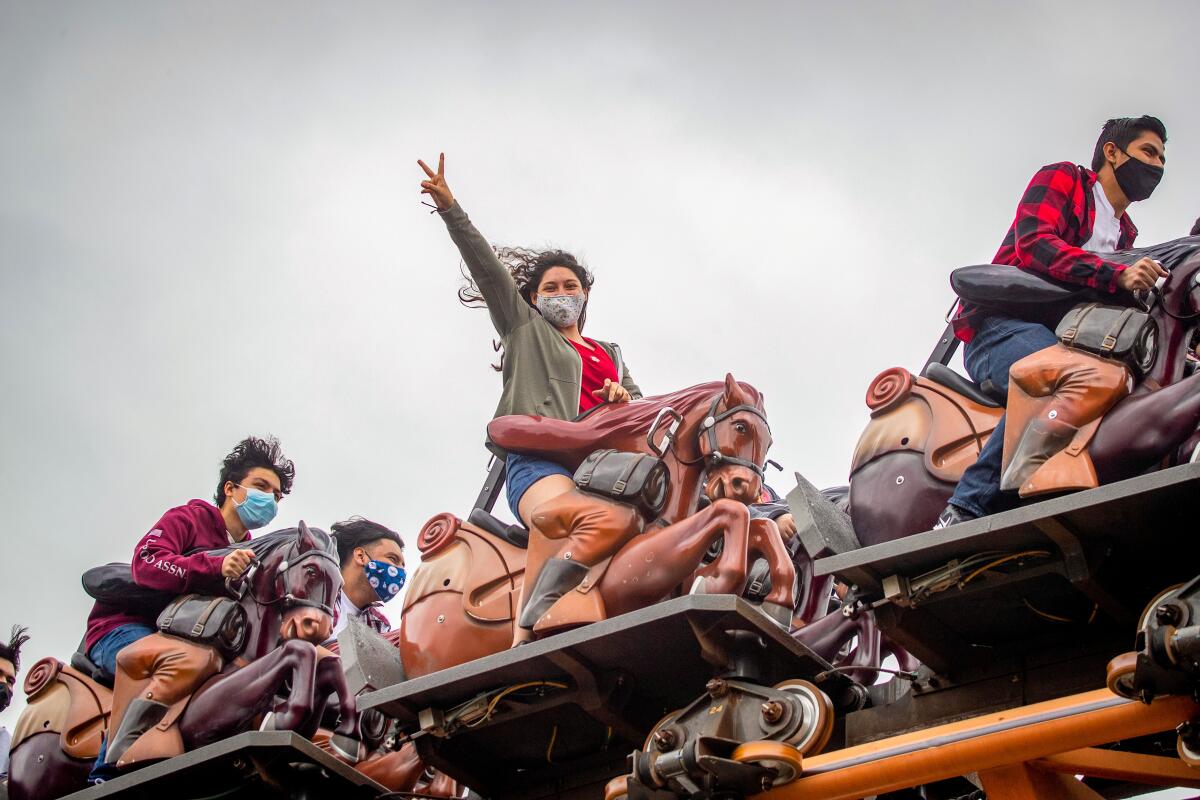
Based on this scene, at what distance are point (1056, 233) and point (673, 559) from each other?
2.97m

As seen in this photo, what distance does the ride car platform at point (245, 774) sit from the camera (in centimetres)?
1139

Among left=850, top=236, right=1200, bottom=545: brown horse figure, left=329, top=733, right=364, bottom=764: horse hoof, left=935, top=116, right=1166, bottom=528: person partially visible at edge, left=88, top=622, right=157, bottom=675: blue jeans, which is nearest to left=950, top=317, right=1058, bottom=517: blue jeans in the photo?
left=935, top=116, right=1166, bottom=528: person partially visible at edge

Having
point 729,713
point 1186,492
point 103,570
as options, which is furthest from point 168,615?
point 1186,492

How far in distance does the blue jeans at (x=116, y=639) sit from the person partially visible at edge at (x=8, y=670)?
393 centimetres

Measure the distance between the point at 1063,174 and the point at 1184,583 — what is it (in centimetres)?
312

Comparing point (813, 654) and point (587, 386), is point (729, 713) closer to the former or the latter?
point (813, 654)

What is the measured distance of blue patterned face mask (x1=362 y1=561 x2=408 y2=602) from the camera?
1423 centimetres

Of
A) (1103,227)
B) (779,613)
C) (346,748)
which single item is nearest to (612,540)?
(779,613)

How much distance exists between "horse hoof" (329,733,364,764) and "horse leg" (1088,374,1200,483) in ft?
19.4

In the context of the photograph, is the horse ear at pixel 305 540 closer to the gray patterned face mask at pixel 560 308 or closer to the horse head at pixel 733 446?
the gray patterned face mask at pixel 560 308

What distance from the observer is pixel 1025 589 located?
374 inches

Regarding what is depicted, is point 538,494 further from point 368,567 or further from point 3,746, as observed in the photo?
point 3,746

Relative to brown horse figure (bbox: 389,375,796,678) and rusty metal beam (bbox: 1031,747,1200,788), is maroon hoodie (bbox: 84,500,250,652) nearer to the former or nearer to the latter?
brown horse figure (bbox: 389,375,796,678)

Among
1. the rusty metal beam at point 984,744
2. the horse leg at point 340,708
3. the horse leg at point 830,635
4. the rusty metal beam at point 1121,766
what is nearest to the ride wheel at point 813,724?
the rusty metal beam at point 984,744
